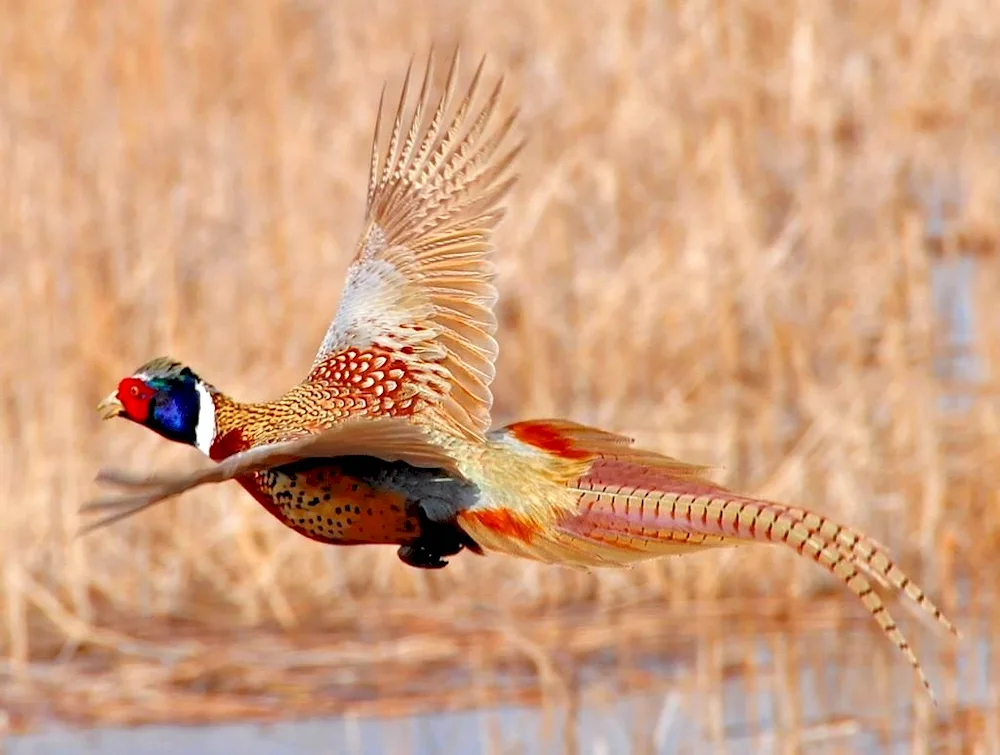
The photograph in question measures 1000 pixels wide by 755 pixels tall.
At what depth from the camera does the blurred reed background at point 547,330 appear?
21.3ft

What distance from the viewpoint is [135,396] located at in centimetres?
364

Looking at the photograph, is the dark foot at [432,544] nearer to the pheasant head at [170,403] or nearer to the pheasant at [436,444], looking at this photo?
the pheasant at [436,444]

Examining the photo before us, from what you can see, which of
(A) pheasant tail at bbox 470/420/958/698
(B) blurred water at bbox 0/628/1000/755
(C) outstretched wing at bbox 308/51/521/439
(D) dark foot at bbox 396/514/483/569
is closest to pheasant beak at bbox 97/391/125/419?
(C) outstretched wing at bbox 308/51/521/439

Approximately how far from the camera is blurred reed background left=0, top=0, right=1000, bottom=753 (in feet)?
21.3

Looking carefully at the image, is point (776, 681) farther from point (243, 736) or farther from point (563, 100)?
point (563, 100)

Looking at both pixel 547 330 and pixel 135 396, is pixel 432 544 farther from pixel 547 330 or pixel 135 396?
pixel 547 330

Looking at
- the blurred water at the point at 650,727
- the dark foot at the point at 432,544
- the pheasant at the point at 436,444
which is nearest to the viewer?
the pheasant at the point at 436,444

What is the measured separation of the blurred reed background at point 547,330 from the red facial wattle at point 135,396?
7.66ft

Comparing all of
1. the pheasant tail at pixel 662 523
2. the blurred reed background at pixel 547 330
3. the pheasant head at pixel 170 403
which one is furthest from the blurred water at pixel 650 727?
the pheasant head at pixel 170 403

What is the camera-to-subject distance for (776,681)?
242 inches

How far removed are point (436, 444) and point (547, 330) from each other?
386 cm

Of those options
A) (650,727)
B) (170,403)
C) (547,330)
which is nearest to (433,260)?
(170,403)

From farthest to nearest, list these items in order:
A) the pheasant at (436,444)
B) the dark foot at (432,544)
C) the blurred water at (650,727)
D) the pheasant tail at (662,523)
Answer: the blurred water at (650,727)
the dark foot at (432,544)
the pheasant at (436,444)
the pheasant tail at (662,523)

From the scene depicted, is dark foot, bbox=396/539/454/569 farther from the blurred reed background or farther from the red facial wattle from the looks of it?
the blurred reed background
